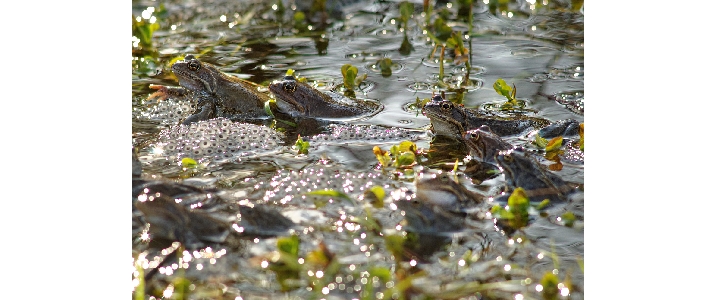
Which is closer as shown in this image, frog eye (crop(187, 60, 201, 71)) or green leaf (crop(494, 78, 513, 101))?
green leaf (crop(494, 78, 513, 101))

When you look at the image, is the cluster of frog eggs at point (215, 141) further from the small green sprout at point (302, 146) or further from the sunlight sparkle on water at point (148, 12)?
the sunlight sparkle on water at point (148, 12)

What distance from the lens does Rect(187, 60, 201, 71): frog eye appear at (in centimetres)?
670

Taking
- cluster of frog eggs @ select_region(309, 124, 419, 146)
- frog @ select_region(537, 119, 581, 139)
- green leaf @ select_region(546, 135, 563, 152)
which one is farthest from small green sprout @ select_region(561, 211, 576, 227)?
cluster of frog eggs @ select_region(309, 124, 419, 146)

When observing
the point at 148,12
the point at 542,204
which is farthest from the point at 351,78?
the point at 148,12

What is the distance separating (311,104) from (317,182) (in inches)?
67.7

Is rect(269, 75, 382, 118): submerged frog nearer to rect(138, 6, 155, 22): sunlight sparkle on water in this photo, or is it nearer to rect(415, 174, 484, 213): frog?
rect(415, 174, 484, 213): frog

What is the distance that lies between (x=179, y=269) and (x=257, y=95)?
118 inches

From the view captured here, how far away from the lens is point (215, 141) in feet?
18.8

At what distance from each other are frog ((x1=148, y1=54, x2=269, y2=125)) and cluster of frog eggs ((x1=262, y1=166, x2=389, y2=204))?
1.59 metres

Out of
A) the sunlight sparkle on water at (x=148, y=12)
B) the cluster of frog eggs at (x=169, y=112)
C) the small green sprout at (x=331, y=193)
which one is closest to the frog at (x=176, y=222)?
the small green sprout at (x=331, y=193)

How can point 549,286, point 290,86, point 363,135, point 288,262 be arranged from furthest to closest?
point 290,86 < point 363,135 < point 288,262 < point 549,286

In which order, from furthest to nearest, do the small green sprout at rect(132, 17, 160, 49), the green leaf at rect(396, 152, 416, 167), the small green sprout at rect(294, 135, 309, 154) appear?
the small green sprout at rect(132, 17, 160, 49)
the small green sprout at rect(294, 135, 309, 154)
the green leaf at rect(396, 152, 416, 167)

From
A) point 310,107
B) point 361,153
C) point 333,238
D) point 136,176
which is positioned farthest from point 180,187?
point 310,107

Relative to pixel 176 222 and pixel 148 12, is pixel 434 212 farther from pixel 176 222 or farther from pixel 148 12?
pixel 148 12
